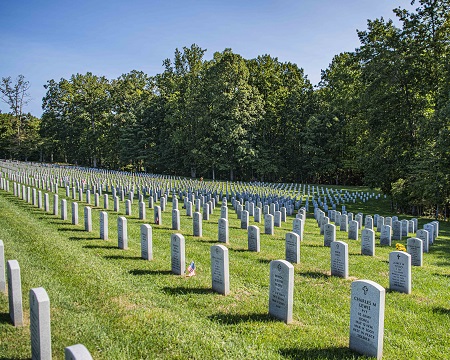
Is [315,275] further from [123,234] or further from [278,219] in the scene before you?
[278,219]

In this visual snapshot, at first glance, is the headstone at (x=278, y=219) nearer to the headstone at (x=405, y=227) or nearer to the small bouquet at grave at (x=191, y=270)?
the headstone at (x=405, y=227)

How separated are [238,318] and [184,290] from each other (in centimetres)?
158

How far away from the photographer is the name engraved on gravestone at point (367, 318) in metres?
4.89

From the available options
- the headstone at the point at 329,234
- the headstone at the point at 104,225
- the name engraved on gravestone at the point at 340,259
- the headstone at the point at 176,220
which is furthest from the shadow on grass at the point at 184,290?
the headstone at the point at 176,220

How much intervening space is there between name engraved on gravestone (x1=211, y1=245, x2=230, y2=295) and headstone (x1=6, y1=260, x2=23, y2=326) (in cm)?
325

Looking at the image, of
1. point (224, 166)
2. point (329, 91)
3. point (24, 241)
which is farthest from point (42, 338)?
point (329, 91)

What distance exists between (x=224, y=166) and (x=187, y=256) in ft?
136

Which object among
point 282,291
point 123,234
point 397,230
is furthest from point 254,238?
point 397,230

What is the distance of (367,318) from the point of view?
5.01 meters

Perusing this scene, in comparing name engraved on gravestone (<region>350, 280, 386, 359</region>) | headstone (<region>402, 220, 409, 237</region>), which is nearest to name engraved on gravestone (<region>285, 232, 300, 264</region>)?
name engraved on gravestone (<region>350, 280, 386, 359</region>)

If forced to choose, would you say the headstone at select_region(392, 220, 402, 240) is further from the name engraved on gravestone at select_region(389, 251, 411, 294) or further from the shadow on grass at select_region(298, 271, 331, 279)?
the name engraved on gravestone at select_region(389, 251, 411, 294)

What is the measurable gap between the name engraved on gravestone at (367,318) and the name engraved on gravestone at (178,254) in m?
4.00

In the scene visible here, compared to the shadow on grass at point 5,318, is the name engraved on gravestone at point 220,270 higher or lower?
higher

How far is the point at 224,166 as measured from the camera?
167 feet
